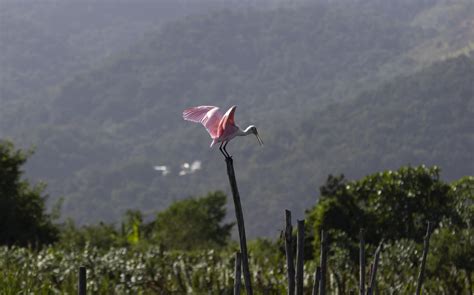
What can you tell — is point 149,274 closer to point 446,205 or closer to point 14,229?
point 446,205

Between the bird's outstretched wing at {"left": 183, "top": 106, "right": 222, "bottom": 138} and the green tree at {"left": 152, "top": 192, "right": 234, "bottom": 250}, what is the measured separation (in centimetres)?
3870

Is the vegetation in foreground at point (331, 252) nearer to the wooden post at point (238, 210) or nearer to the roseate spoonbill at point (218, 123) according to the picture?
the wooden post at point (238, 210)

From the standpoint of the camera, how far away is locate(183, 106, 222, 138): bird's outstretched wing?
3352mm

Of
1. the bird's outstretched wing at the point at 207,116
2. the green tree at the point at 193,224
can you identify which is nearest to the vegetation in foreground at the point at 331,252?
the bird's outstretched wing at the point at 207,116

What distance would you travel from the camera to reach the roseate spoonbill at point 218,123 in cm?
328

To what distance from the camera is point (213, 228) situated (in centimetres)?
5156

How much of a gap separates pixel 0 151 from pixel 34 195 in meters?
2.19

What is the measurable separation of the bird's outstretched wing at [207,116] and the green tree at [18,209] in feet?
85.0

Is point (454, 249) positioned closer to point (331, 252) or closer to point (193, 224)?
point (331, 252)

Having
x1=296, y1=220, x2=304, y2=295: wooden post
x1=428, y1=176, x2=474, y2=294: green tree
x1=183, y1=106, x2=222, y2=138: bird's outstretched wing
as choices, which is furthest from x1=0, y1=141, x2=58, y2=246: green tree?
x1=183, y1=106, x2=222, y2=138: bird's outstretched wing

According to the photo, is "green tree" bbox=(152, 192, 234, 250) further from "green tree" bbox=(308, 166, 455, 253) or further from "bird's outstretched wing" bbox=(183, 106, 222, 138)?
"bird's outstretched wing" bbox=(183, 106, 222, 138)

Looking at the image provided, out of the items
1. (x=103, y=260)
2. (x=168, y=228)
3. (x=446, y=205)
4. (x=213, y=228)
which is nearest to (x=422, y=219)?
(x=446, y=205)

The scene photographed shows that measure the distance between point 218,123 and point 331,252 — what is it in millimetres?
18882

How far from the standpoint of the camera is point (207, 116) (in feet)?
11.2
